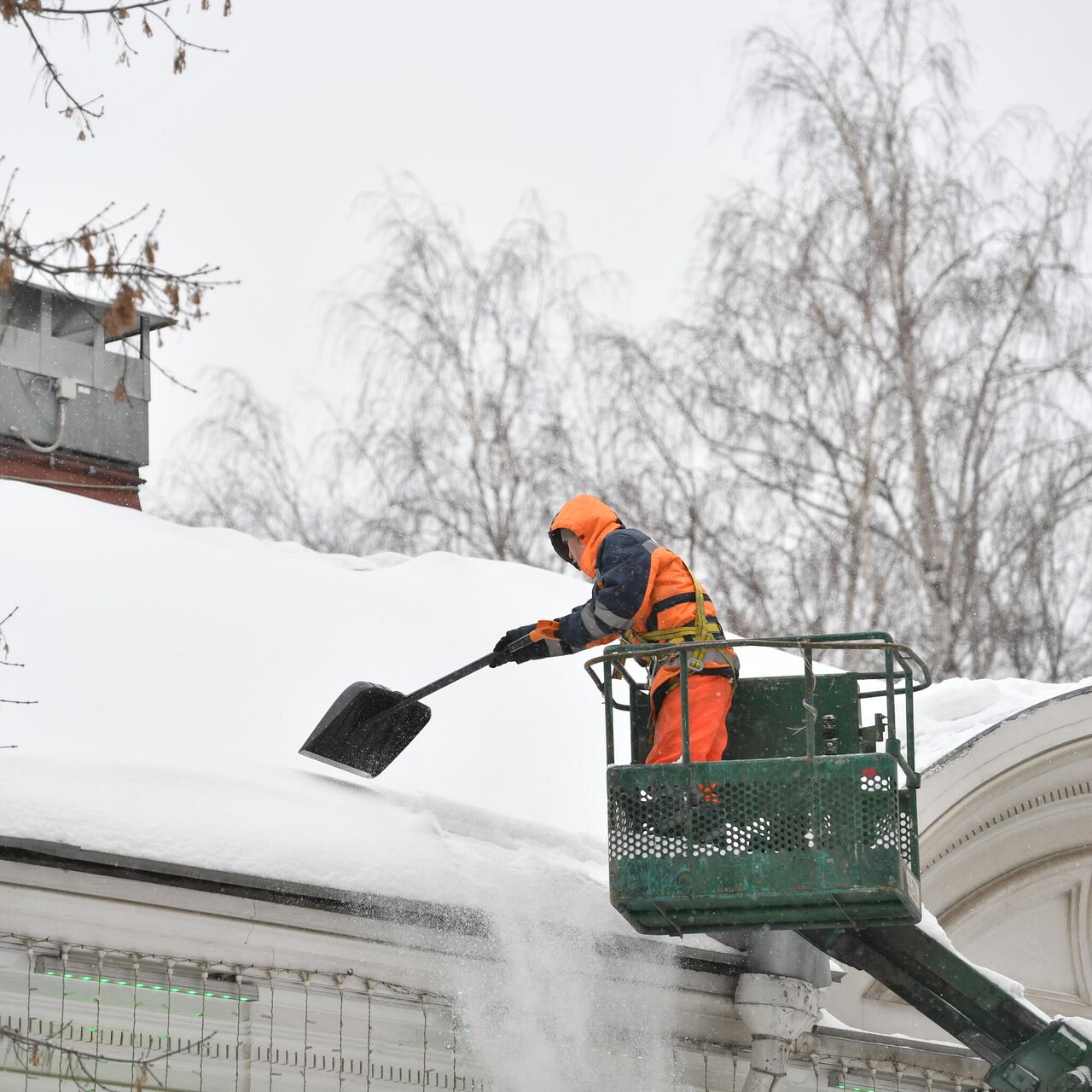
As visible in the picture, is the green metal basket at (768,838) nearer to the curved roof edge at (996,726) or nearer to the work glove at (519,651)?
the work glove at (519,651)

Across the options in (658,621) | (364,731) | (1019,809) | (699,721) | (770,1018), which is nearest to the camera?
(699,721)

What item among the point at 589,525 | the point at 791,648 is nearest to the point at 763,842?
the point at 791,648

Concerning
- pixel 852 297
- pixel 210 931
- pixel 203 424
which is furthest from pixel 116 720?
pixel 203 424

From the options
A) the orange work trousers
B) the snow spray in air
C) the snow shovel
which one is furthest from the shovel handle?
the snow spray in air

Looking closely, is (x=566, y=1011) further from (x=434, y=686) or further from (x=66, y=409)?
(x=66, y=409)

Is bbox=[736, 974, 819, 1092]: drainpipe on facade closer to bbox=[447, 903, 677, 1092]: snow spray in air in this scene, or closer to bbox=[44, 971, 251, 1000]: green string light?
bbox=[447, 903, 677, 1092]: snow spray in air

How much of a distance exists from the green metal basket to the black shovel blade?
1487 mm

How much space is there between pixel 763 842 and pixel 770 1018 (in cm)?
127

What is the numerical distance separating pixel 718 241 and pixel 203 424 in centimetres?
898

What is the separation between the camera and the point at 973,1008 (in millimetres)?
7023

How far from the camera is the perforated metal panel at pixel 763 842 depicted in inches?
236

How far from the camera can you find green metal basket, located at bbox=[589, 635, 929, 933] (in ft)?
19.7

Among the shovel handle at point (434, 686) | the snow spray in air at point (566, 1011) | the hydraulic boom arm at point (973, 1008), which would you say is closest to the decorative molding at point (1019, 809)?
the hydraulic boom arm at point (973, 1008)

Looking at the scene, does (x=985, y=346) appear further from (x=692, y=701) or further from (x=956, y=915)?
(x=692, y=701)
